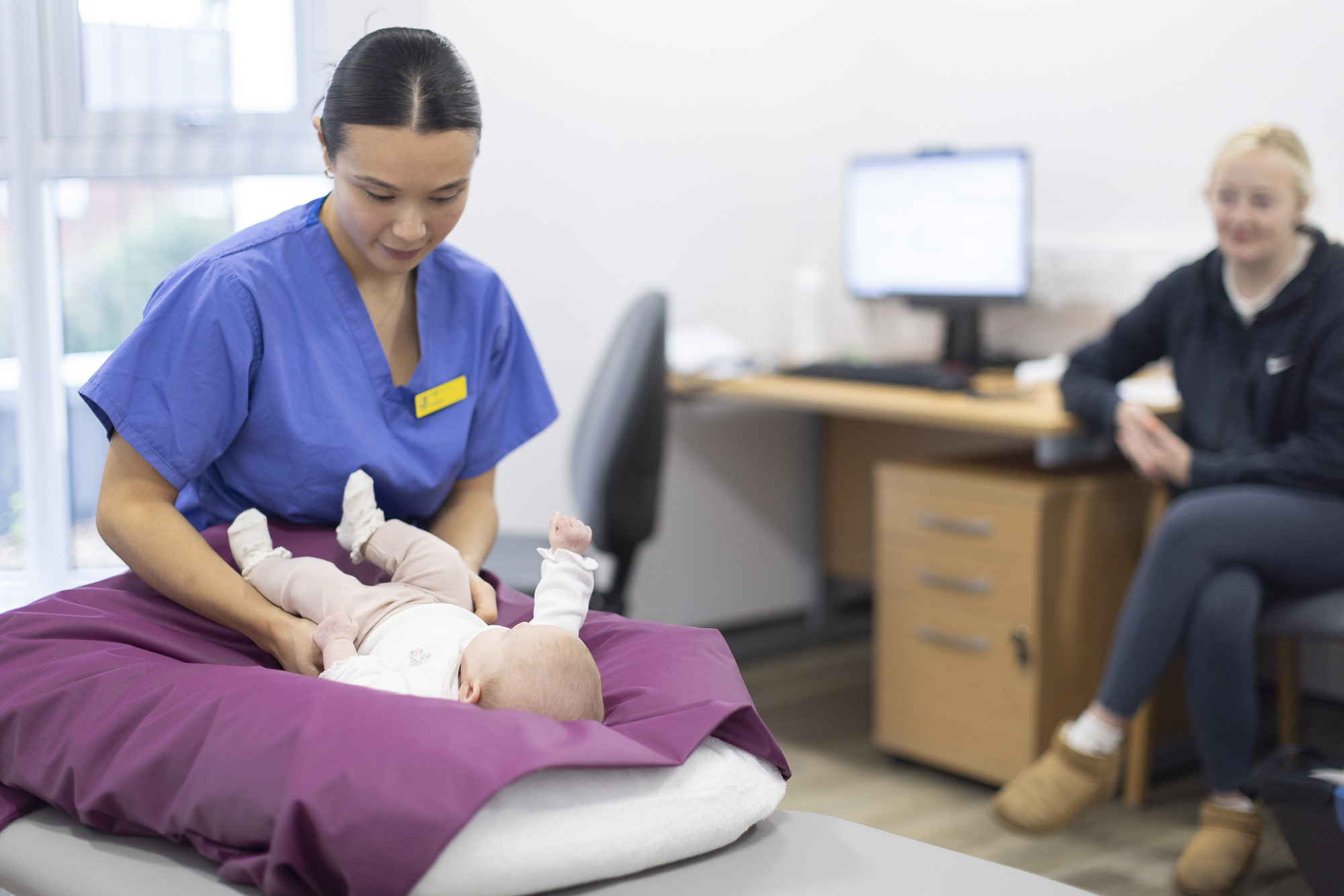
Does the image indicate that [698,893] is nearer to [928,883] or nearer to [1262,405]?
[928,883]

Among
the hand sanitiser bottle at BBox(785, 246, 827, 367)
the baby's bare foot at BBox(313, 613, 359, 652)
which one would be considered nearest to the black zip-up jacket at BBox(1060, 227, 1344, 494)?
the hand sanitiser bottle at BBox(785, 246, 827, 367)

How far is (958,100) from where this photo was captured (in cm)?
304

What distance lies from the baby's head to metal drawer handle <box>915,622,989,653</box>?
1336mm

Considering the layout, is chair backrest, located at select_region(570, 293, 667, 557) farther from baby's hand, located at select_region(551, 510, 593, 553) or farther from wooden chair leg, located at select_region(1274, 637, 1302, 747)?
wooden chair leg, located at select_region(1274, 637, 1302, 747)

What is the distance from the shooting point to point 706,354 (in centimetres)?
277

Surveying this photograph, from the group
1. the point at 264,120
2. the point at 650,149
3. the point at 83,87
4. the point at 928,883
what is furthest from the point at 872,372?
the point at 928,883

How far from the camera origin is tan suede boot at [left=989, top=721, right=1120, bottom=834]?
1.92 meters

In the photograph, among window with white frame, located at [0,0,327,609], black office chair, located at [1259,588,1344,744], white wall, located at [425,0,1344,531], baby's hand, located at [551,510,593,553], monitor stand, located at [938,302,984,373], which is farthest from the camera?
monitor stand, located at [938,302,984,373]

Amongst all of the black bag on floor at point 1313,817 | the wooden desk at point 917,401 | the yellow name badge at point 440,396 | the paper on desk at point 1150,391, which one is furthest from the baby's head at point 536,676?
the paper on desk at point 1150,391

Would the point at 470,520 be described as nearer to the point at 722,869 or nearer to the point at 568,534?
the point at 568,534

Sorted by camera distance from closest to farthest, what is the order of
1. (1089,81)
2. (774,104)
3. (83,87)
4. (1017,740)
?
→ 1. (83,87)
2. (1017,740)
3. (1089,81)
4. (774,104)

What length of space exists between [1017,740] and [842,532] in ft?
3.28

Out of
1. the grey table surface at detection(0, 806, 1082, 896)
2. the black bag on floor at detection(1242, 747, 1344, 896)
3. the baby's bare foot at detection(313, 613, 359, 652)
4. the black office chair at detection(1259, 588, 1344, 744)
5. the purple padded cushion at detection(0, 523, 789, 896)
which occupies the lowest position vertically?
the black bag on floor at detection(1242, 747, 1344, 896)

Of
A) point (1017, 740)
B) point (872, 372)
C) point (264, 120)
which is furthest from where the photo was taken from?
point (872, 372)
